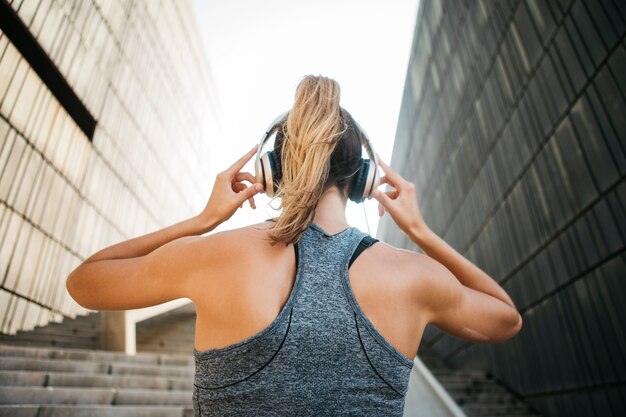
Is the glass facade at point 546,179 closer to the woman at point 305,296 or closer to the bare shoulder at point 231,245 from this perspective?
the woman at point 305,296

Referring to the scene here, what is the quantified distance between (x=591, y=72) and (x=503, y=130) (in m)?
3.30

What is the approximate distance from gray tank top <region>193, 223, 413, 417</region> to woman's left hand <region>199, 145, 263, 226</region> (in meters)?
0.38

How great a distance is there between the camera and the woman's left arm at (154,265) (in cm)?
106

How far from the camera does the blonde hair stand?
3.43 ft

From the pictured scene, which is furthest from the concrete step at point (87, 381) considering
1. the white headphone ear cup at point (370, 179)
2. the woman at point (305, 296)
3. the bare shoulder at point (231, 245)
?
the white headphone ear cup at point (370, 179)

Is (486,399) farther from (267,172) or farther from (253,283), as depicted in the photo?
(253,283)

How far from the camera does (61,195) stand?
13.0 m

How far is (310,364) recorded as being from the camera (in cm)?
96

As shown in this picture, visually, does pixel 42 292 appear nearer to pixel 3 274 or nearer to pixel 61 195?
pixel 3 274

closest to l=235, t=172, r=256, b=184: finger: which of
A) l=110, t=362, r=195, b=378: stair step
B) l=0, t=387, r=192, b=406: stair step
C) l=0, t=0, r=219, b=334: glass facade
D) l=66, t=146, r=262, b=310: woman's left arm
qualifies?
l=66, t=146, r=262, b=310: woman's left arm

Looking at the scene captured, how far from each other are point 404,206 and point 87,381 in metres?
4.86

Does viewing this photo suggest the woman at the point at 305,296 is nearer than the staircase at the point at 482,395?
Yes

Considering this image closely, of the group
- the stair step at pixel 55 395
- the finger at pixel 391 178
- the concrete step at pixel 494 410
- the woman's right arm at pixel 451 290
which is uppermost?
the concrete step at pixel 494 410

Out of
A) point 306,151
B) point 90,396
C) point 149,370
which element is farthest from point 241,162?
point 149,370
